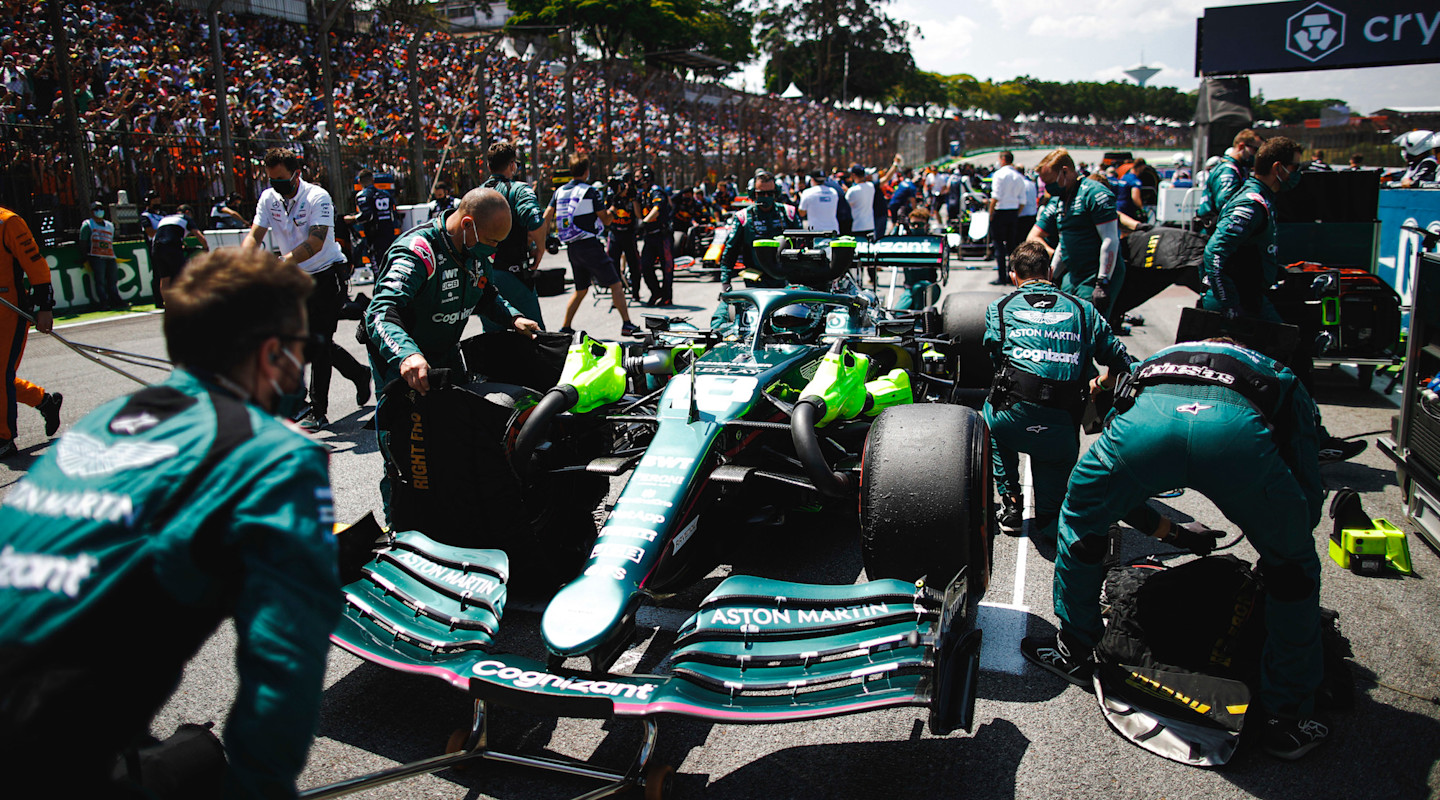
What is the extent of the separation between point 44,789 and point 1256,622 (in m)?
3.24

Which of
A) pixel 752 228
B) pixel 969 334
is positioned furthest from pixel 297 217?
pixel 969 334

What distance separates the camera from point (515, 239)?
7121 mm

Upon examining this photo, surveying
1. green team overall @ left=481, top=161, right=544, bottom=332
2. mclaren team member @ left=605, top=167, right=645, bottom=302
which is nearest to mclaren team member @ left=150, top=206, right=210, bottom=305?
mclaren team member @ left=605, top=167, right=645, bottom=302

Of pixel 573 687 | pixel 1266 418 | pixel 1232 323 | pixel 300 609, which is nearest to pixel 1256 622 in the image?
pixel 1266 418

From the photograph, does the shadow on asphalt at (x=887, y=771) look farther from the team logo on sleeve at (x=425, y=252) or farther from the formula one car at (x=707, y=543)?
the team logo on sleeve at (x=425, y=252)

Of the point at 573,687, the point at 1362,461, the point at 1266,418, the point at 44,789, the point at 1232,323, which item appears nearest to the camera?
the point at 44,789

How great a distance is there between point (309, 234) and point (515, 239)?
5.03ft

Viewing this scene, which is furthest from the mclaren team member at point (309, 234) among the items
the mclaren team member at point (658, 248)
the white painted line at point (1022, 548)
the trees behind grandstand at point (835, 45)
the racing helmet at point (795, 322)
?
the trees behind grandstand at point (835, 45)

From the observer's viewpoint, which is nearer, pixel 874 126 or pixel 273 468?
pixel 273 468

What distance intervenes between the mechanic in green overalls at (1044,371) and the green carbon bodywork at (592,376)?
5.88 ft

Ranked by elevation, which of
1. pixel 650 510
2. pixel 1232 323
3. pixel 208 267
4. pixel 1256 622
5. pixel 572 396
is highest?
pixel 208 267

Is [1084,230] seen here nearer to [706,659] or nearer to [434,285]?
[434,285]

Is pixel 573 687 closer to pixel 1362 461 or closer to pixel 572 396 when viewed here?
pixel 572 396

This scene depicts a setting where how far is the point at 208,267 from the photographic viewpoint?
4.77 feet
